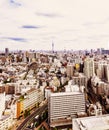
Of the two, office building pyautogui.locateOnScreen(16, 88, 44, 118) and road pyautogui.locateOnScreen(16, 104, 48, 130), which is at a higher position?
office building pyautogui.locateOnScreen(16, 88, 44, 118)

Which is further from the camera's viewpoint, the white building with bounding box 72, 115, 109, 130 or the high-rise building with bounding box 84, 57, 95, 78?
the high-rise building with bounding box 84, 57, 95, 78

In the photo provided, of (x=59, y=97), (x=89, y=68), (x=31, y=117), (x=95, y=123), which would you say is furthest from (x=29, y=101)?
(x=89, y=68)

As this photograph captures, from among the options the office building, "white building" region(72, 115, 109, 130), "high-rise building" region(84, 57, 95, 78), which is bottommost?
the office building

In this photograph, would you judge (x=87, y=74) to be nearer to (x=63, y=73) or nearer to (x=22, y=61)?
(x=63, y=73)

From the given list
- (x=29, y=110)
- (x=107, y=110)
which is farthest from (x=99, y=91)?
(x=29, y=110)

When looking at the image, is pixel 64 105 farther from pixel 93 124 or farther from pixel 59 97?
pixel 93 124

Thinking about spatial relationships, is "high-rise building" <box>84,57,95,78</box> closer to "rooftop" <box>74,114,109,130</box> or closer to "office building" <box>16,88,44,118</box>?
"office building" <box>16,88,44,118</box>

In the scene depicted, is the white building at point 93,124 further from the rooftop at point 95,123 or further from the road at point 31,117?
the road at point 31,117

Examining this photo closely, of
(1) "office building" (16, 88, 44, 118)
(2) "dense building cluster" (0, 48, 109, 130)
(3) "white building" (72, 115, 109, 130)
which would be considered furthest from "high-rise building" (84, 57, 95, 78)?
(3) "white building" (72, 115, 109, 130)
